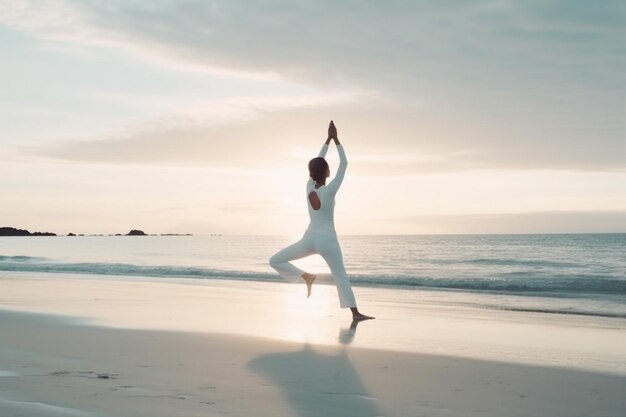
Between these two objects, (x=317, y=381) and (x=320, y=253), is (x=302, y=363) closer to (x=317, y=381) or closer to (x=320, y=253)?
(x=317, y=381)

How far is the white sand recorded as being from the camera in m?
4.98

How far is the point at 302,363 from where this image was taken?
6680mm

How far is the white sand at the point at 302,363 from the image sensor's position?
16.3 ft

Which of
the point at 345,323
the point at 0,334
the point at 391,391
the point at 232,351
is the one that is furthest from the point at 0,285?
the point at 391,391

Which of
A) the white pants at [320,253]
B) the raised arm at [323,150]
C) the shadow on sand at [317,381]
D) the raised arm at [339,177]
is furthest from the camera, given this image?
the raised arm at [323,150]

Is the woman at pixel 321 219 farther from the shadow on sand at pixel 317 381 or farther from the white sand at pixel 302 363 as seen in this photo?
the shadow on sand at pixel 317 381

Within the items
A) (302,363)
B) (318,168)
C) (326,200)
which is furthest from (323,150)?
(302,363)

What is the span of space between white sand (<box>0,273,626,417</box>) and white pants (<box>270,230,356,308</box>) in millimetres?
527

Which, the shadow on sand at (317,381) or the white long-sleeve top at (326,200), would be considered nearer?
the shadow on sand at (317,381)

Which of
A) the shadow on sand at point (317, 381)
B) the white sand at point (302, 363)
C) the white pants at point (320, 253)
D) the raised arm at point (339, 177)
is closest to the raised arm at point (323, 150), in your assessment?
the raised arm at point (339, 177)

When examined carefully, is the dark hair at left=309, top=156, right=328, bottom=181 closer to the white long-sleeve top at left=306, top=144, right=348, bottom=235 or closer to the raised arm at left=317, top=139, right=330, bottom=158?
the white long-sleeve top at left=306, top=144, right=348, bottom=235

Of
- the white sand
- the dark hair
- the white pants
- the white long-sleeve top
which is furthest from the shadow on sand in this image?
the dark hair

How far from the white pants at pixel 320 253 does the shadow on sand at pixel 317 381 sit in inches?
82.6

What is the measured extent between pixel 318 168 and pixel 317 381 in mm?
4166
